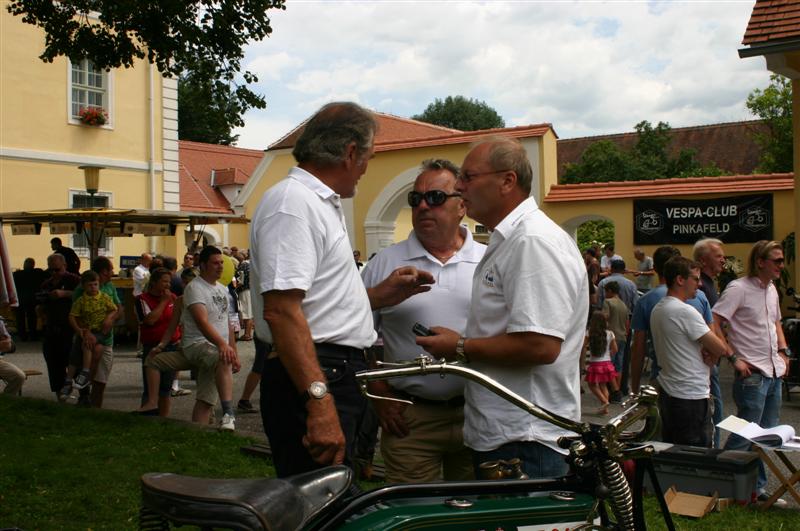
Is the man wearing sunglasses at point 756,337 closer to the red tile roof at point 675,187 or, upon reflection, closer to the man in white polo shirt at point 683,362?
the man in white polo shirt at point 683,362

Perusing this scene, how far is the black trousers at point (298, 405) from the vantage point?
9.92 feet

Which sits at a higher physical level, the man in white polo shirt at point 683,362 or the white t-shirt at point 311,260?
the white t-shirt at point 311,260

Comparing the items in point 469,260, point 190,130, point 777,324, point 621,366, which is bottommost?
point 621,366

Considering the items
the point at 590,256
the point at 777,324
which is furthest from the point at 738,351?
the point at 590,256

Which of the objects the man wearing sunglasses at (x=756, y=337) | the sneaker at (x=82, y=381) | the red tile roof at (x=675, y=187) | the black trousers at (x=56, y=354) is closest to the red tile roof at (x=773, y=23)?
the red tile roof at (x=675, y=187)

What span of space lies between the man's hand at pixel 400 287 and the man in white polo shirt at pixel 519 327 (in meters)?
0.56

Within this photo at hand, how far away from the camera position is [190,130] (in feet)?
198

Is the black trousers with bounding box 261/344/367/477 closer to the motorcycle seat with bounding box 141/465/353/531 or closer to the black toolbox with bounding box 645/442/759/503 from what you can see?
the motorcycle seat with bounding box 141/465/353/531

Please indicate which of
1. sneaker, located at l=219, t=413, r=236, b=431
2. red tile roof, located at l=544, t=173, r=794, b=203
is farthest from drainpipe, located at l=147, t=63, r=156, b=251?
sneaker, located at l=219, t=413, r=236, b=431

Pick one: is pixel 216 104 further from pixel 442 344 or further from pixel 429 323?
pixel 442 344

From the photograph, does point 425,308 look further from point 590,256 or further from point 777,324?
point 590,256

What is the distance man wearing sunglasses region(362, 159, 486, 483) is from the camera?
392cm

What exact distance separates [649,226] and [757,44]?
8.07m

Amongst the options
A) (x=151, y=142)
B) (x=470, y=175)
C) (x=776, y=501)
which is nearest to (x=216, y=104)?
(x=776, y=501)
